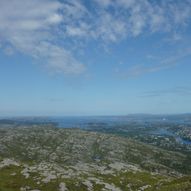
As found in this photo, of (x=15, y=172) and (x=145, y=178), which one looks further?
(x=145, y=178)

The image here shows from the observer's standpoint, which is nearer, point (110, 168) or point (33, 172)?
point (33, 172)

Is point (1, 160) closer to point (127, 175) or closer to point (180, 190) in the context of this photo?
point (127, 175)

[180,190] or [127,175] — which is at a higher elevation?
[180,190]

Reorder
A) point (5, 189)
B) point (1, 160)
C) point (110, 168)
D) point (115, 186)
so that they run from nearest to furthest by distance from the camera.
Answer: point (5, 189) → point (115, 186) → point (1, 160) → point (110, 168)

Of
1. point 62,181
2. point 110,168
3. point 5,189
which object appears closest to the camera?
point 5,189

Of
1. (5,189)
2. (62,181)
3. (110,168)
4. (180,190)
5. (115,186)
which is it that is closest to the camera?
(180,190)

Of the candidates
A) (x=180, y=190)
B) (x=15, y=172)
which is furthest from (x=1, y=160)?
(x=180, y=190)

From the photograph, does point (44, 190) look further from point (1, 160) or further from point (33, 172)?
point (1, 160)

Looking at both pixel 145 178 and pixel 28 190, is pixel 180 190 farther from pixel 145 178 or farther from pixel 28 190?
pixel 145 178

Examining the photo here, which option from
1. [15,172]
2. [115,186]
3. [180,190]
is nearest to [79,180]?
[115,186]

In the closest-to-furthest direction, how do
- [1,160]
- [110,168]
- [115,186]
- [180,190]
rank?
[180,190] → [115,186] → [1,160] → [110,168]
